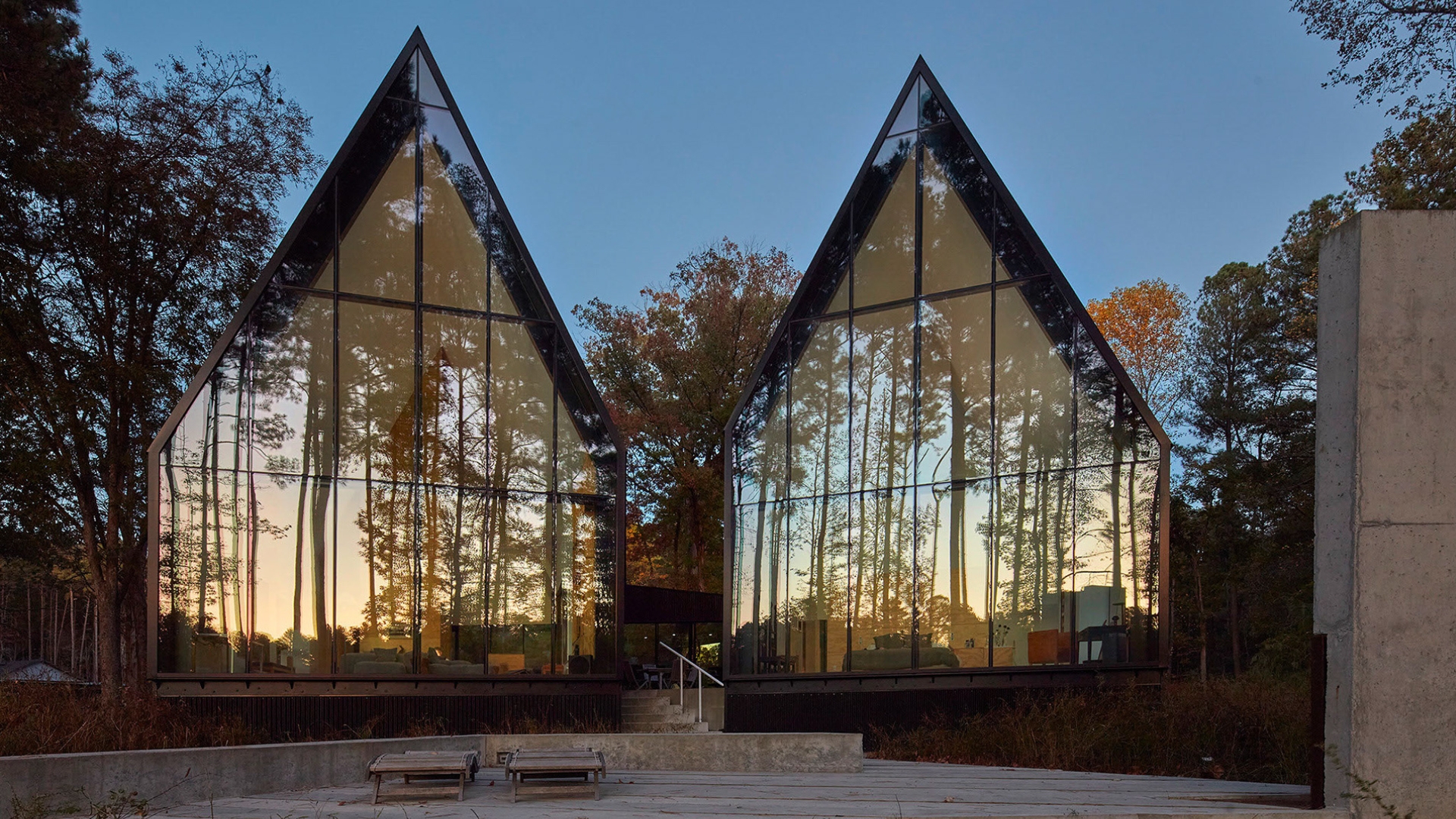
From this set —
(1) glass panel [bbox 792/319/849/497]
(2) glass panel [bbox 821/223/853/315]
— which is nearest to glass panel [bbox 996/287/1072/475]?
(1) glass panel [bbox 792/319/849/497]

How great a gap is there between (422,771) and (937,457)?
1029cm

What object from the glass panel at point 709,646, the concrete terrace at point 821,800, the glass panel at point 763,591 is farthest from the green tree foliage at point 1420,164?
the glass panel at point 709,646

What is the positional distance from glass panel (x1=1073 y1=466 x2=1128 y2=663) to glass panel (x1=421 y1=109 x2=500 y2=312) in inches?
342

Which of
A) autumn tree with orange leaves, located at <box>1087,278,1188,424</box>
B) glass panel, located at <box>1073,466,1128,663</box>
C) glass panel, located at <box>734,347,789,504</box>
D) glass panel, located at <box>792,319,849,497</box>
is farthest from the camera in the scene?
autumn tree with orange leaves, located at <box>1087,278,1188,424</box>

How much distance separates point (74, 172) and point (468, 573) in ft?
27.5

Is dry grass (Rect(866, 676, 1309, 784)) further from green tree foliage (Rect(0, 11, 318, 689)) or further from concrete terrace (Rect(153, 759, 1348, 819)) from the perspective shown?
green tree foliage (Rect(0, 11, 318, 689))

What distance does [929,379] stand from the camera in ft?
58.7

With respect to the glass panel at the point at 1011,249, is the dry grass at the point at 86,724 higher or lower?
lower

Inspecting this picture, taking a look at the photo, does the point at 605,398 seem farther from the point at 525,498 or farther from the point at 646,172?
the point at 525,498

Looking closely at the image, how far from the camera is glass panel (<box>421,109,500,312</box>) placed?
1772 centimetres

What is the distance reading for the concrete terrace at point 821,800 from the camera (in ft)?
26.6

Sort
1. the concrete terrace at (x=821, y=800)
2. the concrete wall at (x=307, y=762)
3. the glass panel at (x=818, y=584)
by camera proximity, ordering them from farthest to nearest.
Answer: the glass panel at (x=818, y=584) < the concrete wall at (x=307, y=762) < the concrete terrace at (x=821, y=800)

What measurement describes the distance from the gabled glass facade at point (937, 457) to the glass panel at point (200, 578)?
23.3 ft

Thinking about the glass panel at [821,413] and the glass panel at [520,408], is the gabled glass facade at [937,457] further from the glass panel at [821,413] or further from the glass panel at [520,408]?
the glass panel at [520,408]
